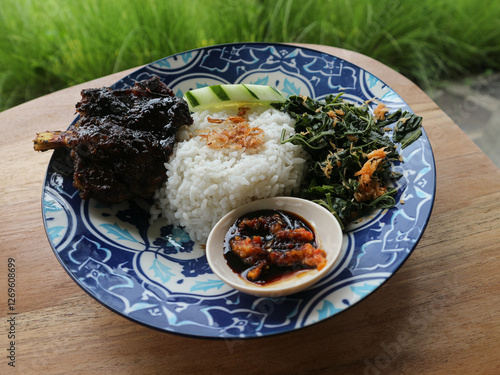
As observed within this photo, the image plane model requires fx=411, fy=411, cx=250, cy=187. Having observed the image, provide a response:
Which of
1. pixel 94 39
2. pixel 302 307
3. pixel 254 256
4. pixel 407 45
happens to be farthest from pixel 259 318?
pixel 407 45

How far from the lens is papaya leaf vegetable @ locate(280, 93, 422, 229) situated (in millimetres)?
2770

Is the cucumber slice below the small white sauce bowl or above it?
above

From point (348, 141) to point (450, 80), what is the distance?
16.2 ft

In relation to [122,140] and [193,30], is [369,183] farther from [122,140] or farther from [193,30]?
[193,30]

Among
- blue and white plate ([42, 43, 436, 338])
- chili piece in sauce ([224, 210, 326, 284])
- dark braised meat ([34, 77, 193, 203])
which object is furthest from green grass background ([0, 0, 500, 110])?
chili piece in sauce ([224, 210, 326, 284])

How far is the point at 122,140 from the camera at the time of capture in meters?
2.89

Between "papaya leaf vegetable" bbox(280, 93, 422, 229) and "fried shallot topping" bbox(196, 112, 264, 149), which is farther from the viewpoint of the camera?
"fried shallot topping" bbox(196, 112, 264, 149)

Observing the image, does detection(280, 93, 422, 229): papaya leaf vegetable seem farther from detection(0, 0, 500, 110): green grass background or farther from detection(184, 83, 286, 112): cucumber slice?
detection(0, 0, 500, 110): green grass background

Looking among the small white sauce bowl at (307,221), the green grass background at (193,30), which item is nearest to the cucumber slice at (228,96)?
the small white sauce bowl at (307,221)

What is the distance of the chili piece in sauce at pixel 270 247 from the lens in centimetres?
238

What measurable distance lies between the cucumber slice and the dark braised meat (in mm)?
235

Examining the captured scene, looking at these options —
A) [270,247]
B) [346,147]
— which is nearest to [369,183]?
[346,147]

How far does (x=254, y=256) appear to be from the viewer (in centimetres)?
245

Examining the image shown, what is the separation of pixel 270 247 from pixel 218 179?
2.37 ft
